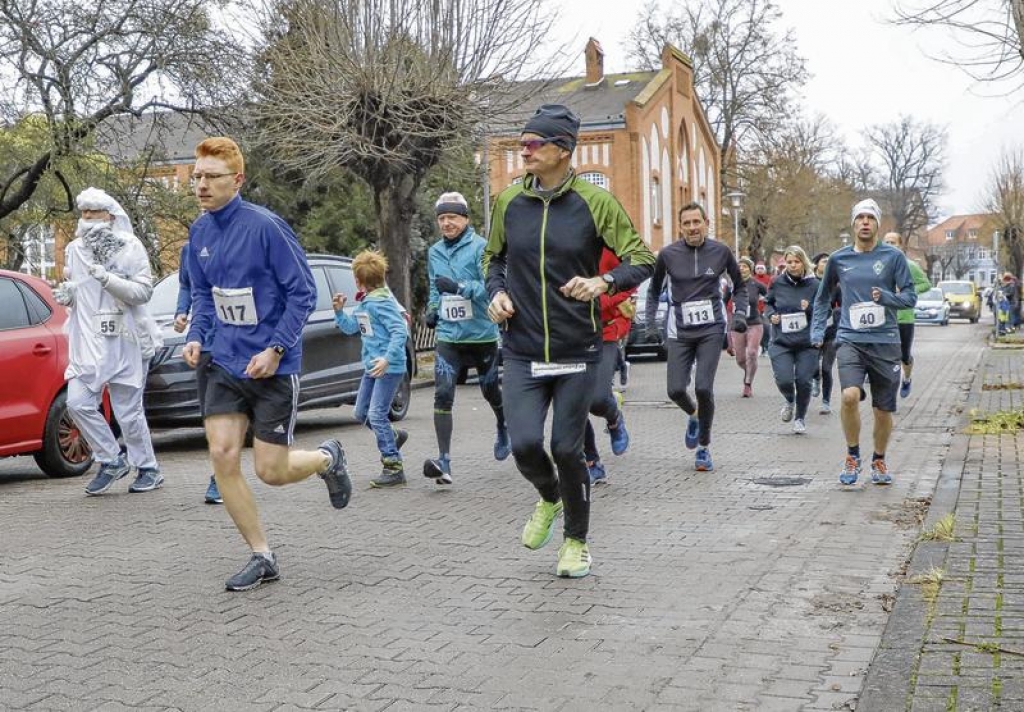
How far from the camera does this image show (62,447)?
10195 millimetres

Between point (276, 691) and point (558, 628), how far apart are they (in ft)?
4.16

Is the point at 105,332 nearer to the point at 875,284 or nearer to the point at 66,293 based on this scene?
the point at 66,293

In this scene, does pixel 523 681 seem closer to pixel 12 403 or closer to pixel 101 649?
pixel 101 649

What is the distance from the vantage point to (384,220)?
24000mm

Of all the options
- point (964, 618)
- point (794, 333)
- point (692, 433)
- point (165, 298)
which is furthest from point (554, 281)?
point (165, 298)

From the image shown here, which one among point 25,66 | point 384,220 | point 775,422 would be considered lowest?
point 775,422

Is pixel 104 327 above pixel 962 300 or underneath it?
above

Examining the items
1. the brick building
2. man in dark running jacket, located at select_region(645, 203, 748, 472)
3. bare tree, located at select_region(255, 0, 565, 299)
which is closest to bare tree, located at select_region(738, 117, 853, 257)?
the brick building

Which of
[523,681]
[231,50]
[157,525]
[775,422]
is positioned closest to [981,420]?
[775,422]

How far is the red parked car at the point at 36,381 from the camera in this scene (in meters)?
9.62

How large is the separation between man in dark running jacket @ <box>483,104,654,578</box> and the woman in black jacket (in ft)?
22.9

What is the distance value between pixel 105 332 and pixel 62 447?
1.53 metres

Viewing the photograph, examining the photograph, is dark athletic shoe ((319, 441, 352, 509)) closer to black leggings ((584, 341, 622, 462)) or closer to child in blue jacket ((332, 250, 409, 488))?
black leggings ((584, 341, 622, 462))

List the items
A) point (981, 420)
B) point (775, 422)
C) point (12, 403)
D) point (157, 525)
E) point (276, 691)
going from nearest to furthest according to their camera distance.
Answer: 1. point (276, 691)
2. point (157, 525)
3. point (12, 403)
4. point (981, 420)
5. point (775, 422)
